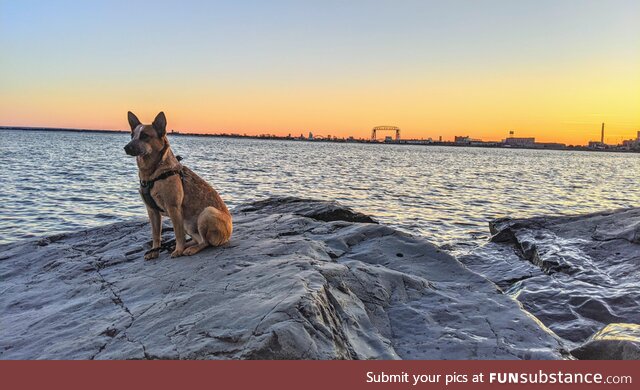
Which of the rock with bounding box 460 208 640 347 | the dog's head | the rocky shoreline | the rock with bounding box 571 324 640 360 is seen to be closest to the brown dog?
the dog's head

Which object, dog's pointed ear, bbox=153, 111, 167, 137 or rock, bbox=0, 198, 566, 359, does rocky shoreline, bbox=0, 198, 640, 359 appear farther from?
dog's pointed ear, bbox=153, 111, 167, 137

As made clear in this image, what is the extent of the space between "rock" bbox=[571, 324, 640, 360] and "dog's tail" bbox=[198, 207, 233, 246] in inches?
172

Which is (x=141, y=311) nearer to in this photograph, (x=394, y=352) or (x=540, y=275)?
(x=394, y=352)

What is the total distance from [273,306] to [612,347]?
3.51 meters

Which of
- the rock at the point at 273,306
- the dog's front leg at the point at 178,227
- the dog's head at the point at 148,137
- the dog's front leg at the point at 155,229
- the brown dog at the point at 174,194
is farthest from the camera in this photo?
the dog's front leg at the point at 155,229

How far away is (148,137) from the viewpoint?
5.48m

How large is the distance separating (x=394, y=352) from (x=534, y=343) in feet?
4.32

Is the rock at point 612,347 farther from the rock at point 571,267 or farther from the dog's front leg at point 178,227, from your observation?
the dog's front leg at point 178,227

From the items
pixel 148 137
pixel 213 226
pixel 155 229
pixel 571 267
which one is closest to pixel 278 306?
pixel 213 226

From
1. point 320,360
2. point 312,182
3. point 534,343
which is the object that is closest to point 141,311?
point 320,360

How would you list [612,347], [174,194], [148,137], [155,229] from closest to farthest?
[612,347] → [148,137] → [174,194] → [155,229]

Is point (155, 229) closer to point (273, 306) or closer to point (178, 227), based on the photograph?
point (178, 227)

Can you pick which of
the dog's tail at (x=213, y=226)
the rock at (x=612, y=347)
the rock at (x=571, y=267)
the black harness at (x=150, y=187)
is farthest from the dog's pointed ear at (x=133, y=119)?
the rock at (x=571, y=267)

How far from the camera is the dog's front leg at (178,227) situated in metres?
5.62
